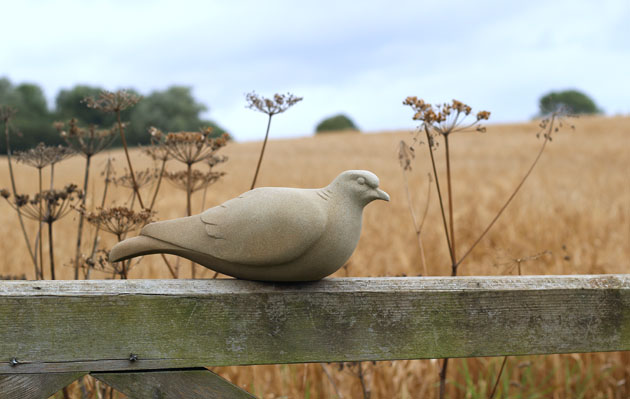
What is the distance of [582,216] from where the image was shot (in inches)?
180

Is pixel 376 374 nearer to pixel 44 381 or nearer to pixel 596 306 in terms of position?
pixel 596 306

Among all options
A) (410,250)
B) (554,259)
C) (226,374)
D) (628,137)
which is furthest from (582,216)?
(628,137)

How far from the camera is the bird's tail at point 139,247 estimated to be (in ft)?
3.86

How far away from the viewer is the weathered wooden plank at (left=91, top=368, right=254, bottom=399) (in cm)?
116

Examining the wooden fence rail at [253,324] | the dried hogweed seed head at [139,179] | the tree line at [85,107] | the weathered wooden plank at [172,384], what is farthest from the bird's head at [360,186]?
the tree line at [85,107]

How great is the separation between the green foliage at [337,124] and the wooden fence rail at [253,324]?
1464 inches

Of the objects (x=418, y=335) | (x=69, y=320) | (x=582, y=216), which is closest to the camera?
(x=69, y=320)

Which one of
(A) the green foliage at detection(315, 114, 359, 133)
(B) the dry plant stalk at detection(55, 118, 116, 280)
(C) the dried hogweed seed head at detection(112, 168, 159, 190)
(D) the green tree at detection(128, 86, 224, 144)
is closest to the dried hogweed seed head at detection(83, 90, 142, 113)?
(B) the dry plant stalk at detection(55, 118, 116, 280)

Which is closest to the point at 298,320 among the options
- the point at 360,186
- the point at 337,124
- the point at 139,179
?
the point at 360,186

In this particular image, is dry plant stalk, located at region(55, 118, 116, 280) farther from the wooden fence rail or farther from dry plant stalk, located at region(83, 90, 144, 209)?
the wooden fence rail

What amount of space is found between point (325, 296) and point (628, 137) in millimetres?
18691

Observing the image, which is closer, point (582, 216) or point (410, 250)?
point (410, 250)

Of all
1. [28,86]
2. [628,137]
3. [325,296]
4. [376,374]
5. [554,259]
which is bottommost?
[376,374]

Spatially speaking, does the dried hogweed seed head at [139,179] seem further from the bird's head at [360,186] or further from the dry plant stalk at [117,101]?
the bird's head at [360,186]
